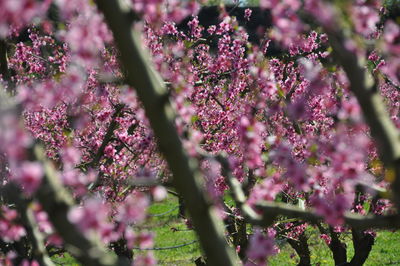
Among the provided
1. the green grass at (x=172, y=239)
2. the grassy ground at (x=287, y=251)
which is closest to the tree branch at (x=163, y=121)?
the grassy ground at (x=287, y=251)

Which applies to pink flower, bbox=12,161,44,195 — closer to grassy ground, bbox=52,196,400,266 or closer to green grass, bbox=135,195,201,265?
grassy ground, bbox=52,196,400,266

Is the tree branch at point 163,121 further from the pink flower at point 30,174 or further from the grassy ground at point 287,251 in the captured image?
the grassy ground at point 287,251

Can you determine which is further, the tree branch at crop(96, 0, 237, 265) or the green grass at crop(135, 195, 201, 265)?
the green grass at crop(135, 195, 201, 265)

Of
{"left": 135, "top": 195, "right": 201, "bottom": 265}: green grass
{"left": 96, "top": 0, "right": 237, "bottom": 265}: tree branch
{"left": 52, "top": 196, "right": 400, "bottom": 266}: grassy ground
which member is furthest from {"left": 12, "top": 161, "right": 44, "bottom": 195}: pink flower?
{"left": 135, "top": 195, "right": 201, "bottom": 265}: green grass

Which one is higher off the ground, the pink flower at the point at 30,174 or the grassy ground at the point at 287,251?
the grassy ground at the point at 287,251

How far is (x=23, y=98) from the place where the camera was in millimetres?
2918

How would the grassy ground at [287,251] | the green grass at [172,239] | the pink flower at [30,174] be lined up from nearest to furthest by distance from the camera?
Answer: the pink flower at [30,174] < the grassy ground at [287,251] < the green grass at [172,239]

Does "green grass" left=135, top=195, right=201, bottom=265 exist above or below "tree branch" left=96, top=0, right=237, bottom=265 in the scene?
above

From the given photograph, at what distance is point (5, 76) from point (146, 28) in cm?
481

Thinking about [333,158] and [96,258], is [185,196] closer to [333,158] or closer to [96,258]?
[96,258]

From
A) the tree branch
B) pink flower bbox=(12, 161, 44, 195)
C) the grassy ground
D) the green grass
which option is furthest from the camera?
the green grass

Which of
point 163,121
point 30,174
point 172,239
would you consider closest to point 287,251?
point 172,239

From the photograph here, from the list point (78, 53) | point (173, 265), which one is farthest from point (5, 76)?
point (173, 265)

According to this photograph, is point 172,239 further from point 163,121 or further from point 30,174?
point 30,174
